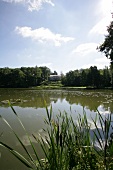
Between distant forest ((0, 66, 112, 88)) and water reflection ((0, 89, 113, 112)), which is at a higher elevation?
distant forest ((0, 66, 112, 88))

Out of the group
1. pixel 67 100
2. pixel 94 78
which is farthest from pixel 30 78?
pixel 67 100

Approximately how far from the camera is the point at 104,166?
1.99 meters

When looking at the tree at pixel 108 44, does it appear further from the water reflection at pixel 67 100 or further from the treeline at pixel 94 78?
the treeline at pixel 94 78

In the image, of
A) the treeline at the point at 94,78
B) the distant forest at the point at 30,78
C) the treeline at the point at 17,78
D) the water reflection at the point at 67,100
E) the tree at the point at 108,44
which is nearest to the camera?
the tree at the point at 108,44

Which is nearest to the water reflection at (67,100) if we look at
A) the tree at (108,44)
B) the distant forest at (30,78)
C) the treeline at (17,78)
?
the tree at (108,44)

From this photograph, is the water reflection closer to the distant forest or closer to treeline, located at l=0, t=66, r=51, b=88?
the distant forest

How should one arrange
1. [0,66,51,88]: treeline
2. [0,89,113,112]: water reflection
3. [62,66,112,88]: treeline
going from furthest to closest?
[0,66,51,88]: treeline → [62,66,112,88]: treeline → [0,89,113,112]: water reflection

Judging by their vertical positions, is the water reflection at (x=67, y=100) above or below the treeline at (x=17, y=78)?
below

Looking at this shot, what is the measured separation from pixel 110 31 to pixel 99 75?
61949 millimetres

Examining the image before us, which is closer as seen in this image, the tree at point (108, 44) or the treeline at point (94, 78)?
the tree at point (108, 44)

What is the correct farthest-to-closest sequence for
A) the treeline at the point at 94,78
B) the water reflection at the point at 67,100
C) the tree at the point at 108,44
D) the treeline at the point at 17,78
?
the treeline at the point at 17,78, the treeline at the point at 94,78, the water reflection at the point at 67,100, the tree at the point at 108,44

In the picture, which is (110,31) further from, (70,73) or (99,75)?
(70,73)

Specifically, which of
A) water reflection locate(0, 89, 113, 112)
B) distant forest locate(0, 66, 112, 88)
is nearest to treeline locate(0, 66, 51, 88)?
distant forest locate(0, 66, 112, 88)

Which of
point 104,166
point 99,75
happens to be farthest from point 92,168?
point 99,75
